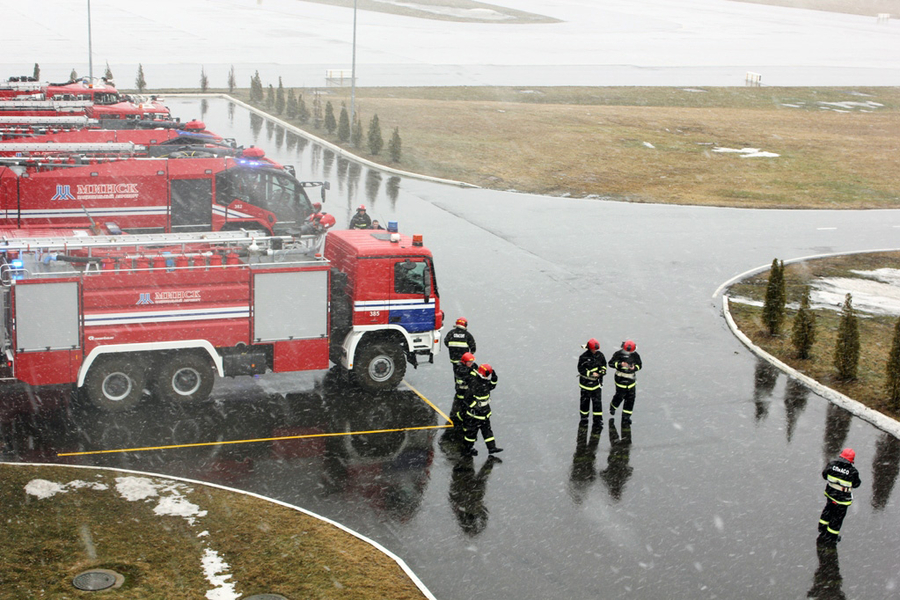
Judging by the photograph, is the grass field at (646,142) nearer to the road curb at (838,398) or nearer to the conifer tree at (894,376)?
the road curb at (838,398)

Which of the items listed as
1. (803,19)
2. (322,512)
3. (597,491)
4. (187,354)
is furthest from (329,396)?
(803,19)

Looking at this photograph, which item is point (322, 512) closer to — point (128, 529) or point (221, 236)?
point (128, 529)

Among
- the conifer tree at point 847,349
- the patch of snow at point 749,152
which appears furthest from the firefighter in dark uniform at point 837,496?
the patch of snow at point 749,152

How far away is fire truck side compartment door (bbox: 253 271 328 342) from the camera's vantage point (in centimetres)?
1655

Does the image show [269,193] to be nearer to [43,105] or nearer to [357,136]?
[43,105]

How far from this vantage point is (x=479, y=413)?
591 inches

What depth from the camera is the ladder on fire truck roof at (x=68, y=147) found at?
970 inches

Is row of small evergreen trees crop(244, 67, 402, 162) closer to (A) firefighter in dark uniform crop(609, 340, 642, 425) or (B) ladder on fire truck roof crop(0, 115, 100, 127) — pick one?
(B) ladder on fire truck roof crop(0, 115, 100, 127)

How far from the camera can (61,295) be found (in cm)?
1534

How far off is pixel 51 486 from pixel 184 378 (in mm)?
3635

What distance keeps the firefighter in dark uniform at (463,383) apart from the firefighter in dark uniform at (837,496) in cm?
540

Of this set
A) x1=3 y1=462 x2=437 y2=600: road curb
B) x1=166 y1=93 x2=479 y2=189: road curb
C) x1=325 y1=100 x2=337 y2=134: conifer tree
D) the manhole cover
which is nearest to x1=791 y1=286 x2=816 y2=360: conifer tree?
x1=3 y1=462 x2=437 y2=600: road curb

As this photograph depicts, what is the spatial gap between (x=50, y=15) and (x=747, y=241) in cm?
9481

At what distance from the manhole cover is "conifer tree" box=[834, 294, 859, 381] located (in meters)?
14.9
